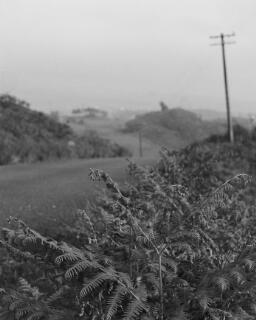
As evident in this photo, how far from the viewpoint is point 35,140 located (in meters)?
35.4

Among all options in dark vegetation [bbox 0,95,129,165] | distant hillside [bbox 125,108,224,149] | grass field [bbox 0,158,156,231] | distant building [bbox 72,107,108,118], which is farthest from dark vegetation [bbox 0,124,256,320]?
distant building [bbox 72,107,108,118]

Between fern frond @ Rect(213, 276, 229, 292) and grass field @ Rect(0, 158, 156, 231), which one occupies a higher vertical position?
fern frond @ Rect(213, 276, 229, 292)

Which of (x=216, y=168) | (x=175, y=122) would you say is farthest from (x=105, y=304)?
(x=175, y=122)

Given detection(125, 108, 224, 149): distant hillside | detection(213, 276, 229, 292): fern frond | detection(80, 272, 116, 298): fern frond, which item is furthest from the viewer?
detection(125, 108, 224, 149): distant hillside

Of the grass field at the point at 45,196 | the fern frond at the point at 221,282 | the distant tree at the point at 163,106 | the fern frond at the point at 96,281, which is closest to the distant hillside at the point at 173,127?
the distant tree at the point at 163,106

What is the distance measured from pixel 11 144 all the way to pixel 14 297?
26.5 meters

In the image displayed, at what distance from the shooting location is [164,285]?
17.5ft

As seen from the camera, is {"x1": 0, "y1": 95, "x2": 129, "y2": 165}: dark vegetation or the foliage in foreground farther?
{"x1": 0, "y1": 95, "x2": 129, "y2": 165}: dark vegetation

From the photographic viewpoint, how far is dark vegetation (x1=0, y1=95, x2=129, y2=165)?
3059cm

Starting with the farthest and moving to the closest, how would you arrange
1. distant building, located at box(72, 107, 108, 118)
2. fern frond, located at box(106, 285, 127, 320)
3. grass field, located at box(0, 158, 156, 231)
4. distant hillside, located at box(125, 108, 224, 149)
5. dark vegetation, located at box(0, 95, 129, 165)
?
distant building, located at box(72, 107, 108, 118) → distant hillside, located at box(125, 108, 224, 149) → dark vegetation, located at box(0, 95, 129, 165) → grass field, located at box(0, 158, 156, 231) → fern frond, located at box(106, 285, 127, 320)

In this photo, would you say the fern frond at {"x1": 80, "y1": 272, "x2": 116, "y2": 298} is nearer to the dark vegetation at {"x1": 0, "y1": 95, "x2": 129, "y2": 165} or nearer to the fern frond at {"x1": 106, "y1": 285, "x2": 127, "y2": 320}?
the fern frond at {"x1": 106, "y1": 285, "x2": 127, "y2": 320}

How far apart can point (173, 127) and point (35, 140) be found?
170ft

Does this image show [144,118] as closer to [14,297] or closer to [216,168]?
[216,168]

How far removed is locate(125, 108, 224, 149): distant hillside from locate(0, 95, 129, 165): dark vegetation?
98.9 feet
